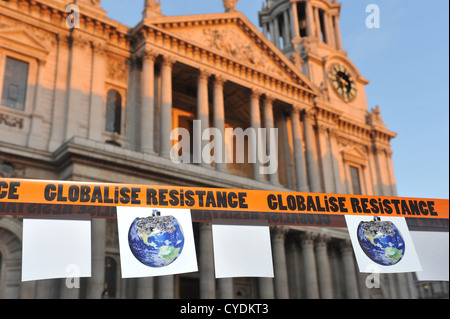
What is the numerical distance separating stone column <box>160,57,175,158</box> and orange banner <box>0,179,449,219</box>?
15.3 m

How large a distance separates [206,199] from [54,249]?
11.5ft

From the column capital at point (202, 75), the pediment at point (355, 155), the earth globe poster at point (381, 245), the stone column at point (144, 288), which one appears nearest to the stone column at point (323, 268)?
the pediment at point (355, 155)

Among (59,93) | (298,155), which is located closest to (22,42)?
(59,93)

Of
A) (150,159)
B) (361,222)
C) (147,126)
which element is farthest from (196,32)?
(361,222)

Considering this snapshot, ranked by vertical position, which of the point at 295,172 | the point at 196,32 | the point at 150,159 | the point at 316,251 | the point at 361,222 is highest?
the point at 196,32

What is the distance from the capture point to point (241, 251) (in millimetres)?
11219

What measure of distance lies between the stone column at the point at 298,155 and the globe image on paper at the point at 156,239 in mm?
22704

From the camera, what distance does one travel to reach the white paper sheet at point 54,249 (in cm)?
1003

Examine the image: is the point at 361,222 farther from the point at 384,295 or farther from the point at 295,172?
the point at 384,295

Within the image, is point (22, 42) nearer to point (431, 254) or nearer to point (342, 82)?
point (431, 254)

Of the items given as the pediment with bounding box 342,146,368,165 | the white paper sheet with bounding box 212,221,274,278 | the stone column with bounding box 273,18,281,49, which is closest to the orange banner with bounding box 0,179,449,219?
the white paper sheet with bounding box 212,221,274,278

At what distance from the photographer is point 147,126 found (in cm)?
2684

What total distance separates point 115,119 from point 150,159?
499 cm

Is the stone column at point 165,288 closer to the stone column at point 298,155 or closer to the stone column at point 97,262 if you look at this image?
the stone column at point 97,262
